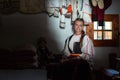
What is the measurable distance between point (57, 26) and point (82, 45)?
406 millimetres

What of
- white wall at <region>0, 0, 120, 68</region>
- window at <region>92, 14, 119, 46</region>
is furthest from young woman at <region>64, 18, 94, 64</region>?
window at <region>92, 14, 119, 46</region>

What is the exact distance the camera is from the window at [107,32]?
3814 millimetres

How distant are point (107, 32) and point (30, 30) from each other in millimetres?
991

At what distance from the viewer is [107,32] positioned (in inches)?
152

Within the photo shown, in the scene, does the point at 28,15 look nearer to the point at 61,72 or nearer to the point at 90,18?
the point at 90,18

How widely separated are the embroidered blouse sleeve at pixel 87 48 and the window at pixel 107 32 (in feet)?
0.78

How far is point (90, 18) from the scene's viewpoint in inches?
147

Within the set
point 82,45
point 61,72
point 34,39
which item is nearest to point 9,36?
point 34,39

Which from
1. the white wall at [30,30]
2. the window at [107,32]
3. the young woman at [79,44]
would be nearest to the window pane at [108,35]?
the window at [107,32]

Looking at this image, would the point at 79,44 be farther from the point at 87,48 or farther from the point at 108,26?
the point at 108,26

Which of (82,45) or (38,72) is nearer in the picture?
(38,72)

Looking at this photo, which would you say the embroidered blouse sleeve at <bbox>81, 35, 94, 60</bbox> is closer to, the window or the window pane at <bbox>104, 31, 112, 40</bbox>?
the window

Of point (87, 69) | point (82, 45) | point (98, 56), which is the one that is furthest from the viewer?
point (98, 56)

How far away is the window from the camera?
150 inches
